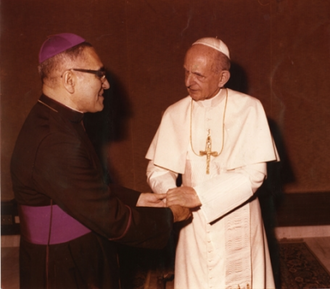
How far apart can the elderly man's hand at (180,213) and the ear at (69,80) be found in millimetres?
1021

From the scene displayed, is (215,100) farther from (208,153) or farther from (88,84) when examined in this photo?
(88,84)

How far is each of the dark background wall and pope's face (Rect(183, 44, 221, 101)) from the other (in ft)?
7.27

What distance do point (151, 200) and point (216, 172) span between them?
52 cm

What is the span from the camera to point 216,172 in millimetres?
3023

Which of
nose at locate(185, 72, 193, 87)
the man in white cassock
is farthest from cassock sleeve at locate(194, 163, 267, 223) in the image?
nose at locate(185, 72, 193, 87)

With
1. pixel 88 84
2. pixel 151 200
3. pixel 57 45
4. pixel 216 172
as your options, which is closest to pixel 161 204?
pixel 151 200

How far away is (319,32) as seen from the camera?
5.03 m

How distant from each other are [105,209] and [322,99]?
12.2 feet

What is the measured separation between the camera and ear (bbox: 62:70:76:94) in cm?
245

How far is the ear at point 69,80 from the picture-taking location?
2.45 metres

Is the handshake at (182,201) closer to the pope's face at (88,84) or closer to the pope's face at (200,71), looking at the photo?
the pope's face at (200,71)

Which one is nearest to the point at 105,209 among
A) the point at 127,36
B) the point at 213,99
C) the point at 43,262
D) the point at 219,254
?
the point at 43,262

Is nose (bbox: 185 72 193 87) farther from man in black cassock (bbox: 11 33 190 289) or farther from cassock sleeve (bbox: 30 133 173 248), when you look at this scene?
cassock sleeve (bbox: 30 133 173 248)

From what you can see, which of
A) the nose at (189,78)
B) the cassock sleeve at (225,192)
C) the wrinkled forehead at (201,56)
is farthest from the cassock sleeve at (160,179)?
the wrinkled forehead at (201,56)
